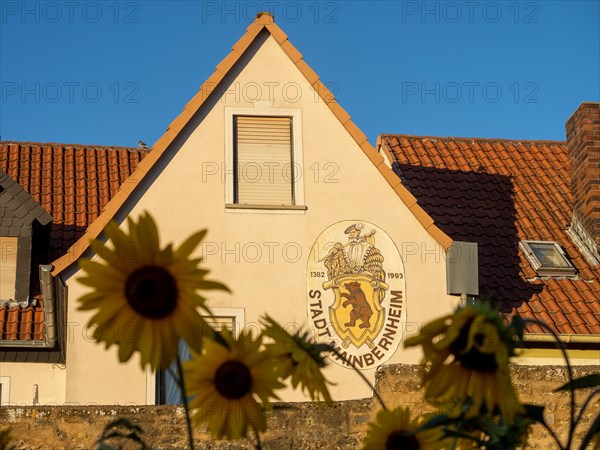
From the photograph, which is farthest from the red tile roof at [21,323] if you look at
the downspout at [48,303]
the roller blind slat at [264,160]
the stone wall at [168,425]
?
the stone wall at [168,425]

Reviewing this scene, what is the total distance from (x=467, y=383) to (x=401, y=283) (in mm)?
12634

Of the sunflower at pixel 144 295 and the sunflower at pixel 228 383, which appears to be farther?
the sunflower at pixel 228 383

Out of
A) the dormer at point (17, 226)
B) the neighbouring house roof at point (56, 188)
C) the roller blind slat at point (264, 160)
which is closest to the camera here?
the roller blind slat at point (264, 160)

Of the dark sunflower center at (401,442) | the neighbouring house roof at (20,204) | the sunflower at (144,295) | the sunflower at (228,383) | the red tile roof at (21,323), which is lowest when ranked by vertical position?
the dark sunflower center at (401,442)

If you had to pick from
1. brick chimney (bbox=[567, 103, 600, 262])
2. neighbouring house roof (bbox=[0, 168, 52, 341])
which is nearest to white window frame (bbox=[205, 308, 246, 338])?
neighbouring house roof (bbox=[0, 168, 52, 341])

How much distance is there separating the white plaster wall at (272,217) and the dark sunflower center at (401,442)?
455 inches

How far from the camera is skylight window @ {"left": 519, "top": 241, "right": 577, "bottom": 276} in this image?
56.1 feet

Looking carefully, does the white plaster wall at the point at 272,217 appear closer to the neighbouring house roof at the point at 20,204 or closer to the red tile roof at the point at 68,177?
the neighbouring house roof at the point at 20,204

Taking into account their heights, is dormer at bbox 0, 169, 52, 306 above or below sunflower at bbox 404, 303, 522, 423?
above

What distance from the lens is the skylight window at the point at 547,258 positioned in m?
17.1

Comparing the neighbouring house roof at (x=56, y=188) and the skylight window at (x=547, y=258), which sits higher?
the neighbouring house roof at (x=56, y=188)

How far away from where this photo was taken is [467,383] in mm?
2572

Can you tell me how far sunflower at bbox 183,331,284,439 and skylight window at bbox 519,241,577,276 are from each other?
48.6 feet

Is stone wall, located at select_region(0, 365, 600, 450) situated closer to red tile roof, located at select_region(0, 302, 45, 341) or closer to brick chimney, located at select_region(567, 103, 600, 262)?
red tile roof, located at select_region(0, 302, 45, 341)
